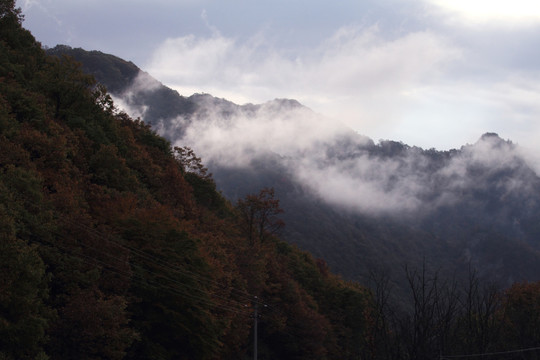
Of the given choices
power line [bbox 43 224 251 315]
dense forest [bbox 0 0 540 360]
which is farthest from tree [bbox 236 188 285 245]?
power line [bbox 43 224 251 315]

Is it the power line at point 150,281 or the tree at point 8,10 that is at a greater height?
the tree at point 8,10

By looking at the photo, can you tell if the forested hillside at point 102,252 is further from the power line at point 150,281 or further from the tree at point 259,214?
the tree at point 259,214

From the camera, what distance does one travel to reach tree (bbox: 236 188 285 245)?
70438 millimetres

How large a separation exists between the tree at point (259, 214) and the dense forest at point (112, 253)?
0.23 m

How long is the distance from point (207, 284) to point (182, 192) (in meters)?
23.4

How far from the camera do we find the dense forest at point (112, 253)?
2697 centimetres

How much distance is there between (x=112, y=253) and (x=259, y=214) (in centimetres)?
4014

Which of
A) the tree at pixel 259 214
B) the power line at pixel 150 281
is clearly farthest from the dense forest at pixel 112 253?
the tree at pixel 259 214

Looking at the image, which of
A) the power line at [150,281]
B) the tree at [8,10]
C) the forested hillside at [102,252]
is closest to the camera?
the forested hillside at [102,252]

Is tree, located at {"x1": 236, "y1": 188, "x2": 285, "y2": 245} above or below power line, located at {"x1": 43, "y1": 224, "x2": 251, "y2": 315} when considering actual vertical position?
above

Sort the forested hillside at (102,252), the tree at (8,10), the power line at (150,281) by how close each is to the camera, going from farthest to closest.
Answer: the tree at (8,10) < the power line at (150,281) < the forested hillside at (102,252)

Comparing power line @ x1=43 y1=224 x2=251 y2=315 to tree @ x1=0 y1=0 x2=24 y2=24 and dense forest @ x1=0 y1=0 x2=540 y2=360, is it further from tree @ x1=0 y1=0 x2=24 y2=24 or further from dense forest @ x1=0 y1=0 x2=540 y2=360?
tree @ x1=0 y1=0 x2=24 y2=24

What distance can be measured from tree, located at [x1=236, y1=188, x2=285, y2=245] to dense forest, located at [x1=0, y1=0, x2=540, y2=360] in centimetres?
23

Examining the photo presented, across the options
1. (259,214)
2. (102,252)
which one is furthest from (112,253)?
(259,214)
